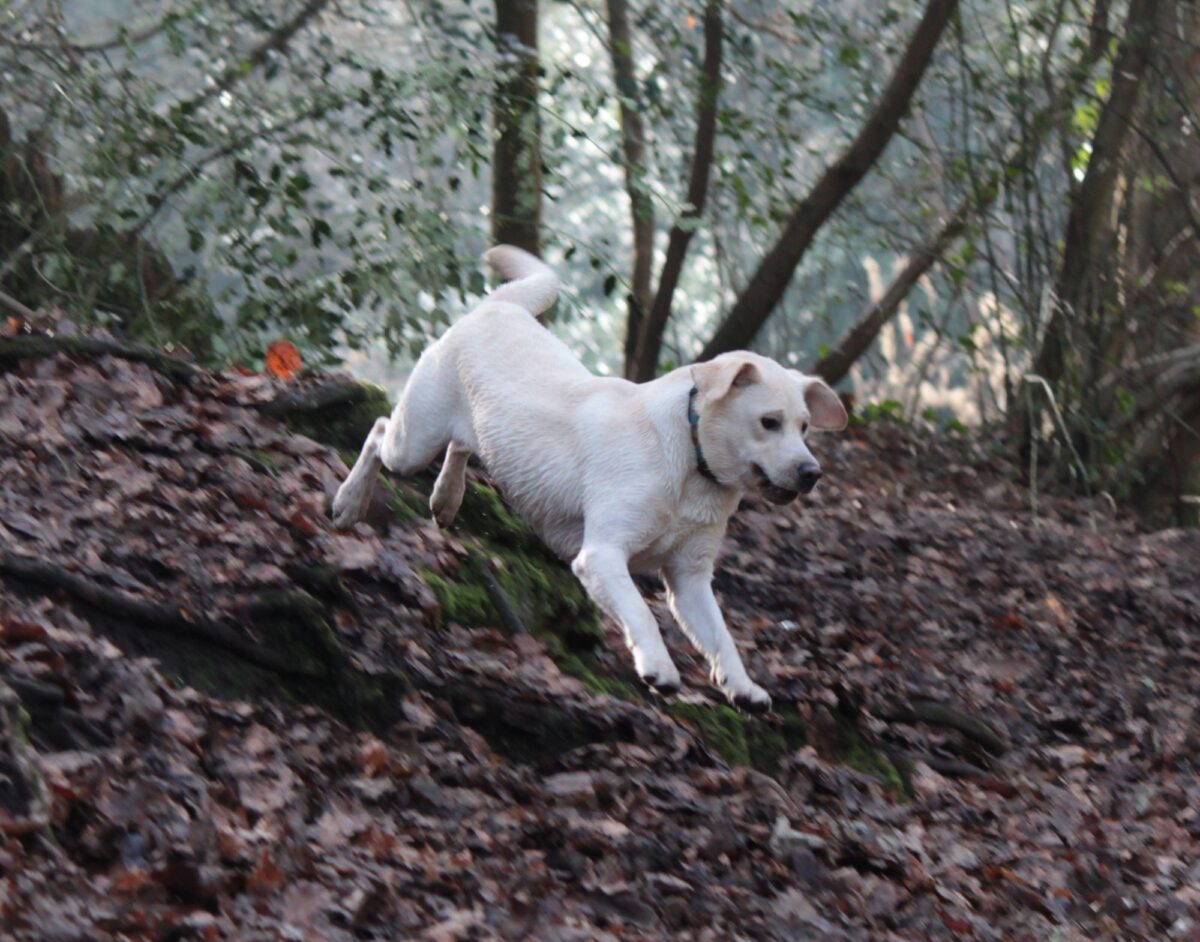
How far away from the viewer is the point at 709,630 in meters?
5.97

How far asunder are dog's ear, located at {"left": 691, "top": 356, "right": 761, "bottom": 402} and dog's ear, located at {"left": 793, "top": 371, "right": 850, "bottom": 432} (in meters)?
0.41

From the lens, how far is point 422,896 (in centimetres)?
437

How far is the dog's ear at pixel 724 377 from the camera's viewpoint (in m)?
5.73

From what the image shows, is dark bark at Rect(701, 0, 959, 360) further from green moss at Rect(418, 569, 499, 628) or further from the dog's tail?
green moss at Rect(418, 569, 499, 628)

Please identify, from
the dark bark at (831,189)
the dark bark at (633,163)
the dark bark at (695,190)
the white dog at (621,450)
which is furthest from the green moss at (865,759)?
the dark bark at (831,189)

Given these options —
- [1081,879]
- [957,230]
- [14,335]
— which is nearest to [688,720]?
[1081,879]

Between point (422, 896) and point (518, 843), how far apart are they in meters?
0.59

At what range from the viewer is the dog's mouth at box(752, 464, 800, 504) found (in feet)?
18.8

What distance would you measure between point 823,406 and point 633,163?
437 cm

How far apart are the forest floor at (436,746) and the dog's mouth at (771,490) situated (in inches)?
38.0

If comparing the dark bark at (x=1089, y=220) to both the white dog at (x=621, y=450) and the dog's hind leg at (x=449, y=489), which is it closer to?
the dog's hind leg at (x=449, y=489)

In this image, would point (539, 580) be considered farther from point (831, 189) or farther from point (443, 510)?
point (831, 189)

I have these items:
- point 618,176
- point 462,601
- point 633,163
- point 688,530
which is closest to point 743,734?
point 688,530

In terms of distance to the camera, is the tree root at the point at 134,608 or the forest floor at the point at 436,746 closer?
the forest floor at the point at 436,746
